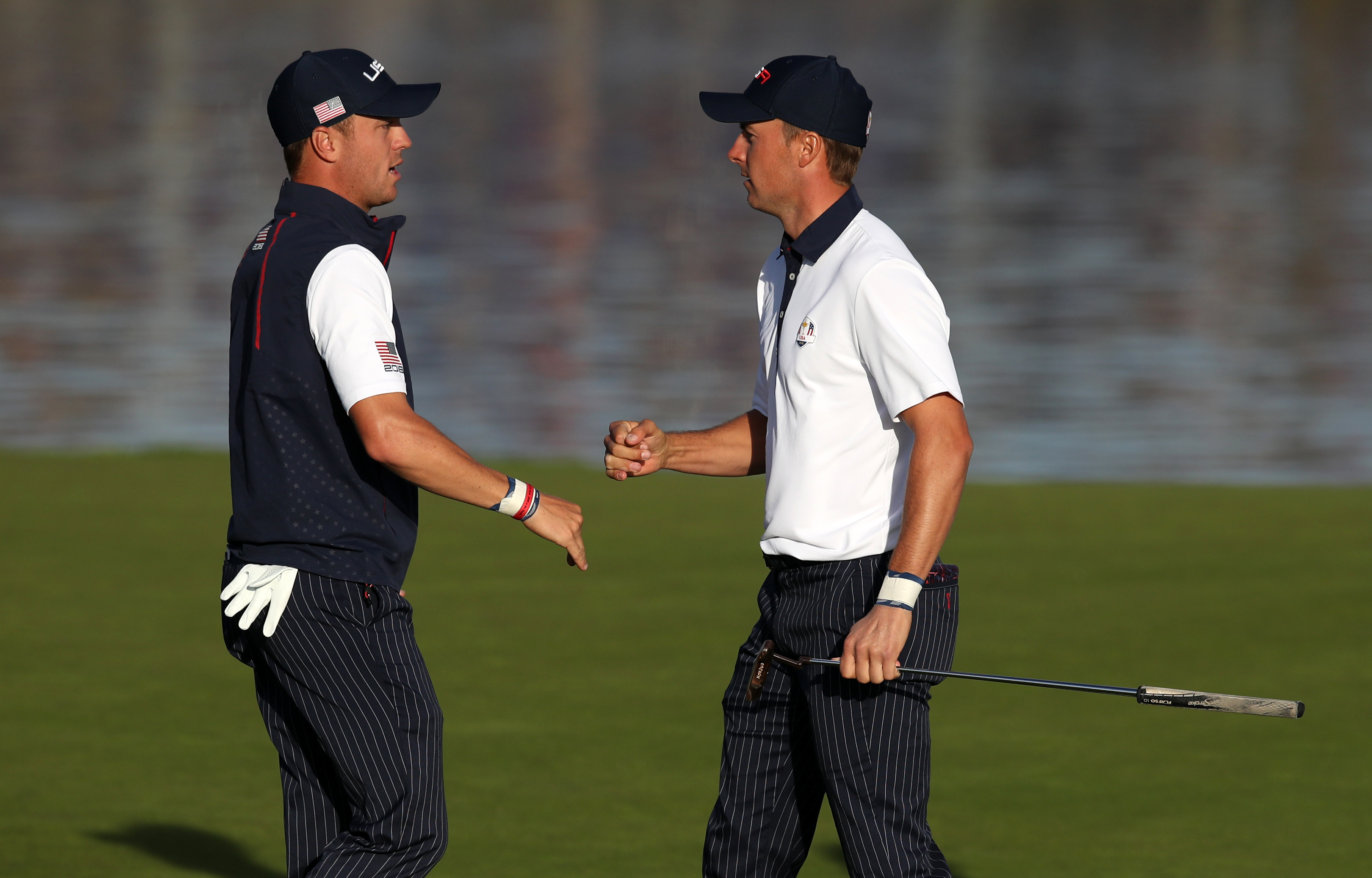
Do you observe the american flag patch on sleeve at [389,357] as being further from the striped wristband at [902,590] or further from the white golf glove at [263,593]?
the striped wristband at [902,590]

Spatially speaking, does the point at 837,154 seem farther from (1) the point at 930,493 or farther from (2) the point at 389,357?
(2) the point at 389,357

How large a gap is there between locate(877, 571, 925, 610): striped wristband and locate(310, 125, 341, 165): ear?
154 cm

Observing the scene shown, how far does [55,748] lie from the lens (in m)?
6.29

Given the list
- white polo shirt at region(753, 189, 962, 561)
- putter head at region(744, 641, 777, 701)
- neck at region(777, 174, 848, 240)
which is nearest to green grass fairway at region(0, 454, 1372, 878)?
putter head at region(744, 641, 777, 701)

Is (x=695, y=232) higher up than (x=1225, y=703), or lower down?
higher up

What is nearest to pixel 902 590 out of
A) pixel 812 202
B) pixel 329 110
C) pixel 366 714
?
pixel 812 202

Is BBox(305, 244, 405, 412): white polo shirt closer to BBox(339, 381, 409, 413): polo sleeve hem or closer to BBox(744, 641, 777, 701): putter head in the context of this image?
BBox(339, 381, 409, 413): polo sleeve hem

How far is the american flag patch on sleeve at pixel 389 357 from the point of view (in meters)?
3.93

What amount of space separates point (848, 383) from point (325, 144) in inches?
50.2

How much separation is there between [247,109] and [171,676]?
20102 mm

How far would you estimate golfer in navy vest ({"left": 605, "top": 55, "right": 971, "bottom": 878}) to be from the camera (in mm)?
3920

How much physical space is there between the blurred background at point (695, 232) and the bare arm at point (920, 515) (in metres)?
6.51

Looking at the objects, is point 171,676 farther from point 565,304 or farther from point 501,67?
point 501,67

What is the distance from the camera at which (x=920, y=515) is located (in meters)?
3.89
